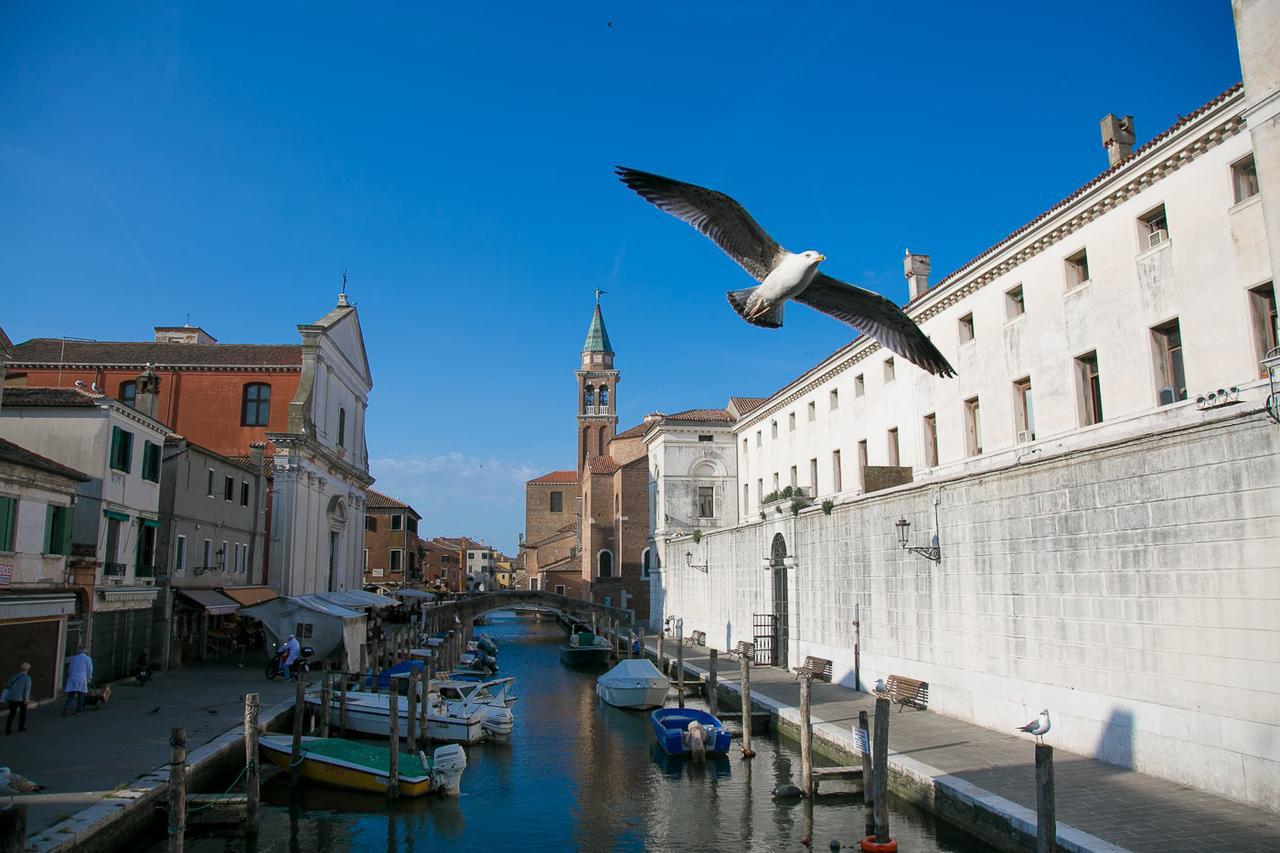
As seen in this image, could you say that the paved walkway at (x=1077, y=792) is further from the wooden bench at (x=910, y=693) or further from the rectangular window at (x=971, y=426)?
the rectangular window at (x=971, y=426)

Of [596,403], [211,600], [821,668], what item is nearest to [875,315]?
[821,668]

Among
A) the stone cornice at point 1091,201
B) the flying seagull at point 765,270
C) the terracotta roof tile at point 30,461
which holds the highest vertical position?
the stone cornice at point 1091,201

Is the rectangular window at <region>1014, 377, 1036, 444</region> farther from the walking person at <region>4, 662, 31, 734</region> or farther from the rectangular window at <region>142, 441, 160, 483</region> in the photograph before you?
the rectangular window at <region>142, 441, 160, 483</region>

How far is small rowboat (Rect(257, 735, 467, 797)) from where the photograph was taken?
45.8 ft

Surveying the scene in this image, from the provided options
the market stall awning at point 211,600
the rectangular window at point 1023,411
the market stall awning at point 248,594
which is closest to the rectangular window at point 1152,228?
the rectangular window at point 1023,411

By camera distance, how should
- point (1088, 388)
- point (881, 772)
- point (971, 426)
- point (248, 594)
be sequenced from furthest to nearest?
point (248, 594)
point (971, 426)
point (1088, 388)
point (881, 772)

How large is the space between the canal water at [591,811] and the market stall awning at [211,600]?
9162 mm

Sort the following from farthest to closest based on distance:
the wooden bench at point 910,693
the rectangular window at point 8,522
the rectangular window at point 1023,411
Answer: the rectangular window at point 1023,411 → the wooden bench at point 910,693 → the rectangular window at point 8,522

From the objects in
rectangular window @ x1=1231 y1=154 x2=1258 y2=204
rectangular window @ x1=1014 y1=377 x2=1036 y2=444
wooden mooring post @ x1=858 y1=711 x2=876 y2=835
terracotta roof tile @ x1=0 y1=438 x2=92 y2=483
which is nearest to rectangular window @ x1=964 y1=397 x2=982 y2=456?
rectangular window @ x1=1014 y1=377 x2=1036 y2=444

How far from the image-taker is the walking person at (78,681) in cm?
1504

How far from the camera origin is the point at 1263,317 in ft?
41.3

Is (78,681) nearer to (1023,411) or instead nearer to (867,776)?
(867,776)

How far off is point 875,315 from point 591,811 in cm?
941

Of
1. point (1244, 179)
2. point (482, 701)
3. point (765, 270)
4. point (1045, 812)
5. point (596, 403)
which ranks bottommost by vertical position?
point (482, 701)
